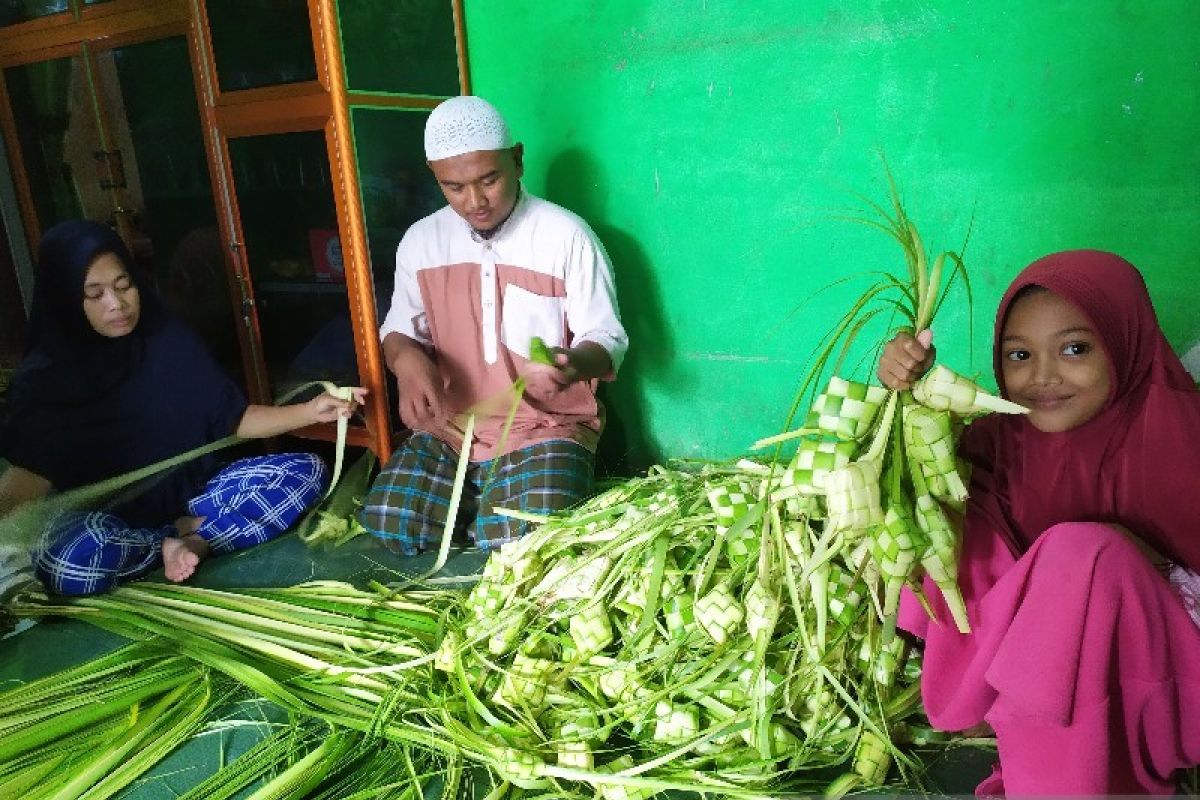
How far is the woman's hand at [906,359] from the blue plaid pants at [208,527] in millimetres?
2241

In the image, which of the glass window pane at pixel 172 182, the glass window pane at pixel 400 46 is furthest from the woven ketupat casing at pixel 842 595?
the glass window pane at pixel 172 182

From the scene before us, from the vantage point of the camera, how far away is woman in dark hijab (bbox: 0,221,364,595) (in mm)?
2475

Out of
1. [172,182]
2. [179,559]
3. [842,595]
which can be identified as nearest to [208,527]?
[179,559]

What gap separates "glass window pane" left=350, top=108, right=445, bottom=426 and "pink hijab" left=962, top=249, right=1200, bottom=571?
2247 mm

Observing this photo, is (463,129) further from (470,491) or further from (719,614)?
(719,614)

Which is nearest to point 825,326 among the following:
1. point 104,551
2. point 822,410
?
point 822,410

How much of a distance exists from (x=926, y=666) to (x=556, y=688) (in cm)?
76

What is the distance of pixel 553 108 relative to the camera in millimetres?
3029

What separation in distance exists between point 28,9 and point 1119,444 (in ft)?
13.6

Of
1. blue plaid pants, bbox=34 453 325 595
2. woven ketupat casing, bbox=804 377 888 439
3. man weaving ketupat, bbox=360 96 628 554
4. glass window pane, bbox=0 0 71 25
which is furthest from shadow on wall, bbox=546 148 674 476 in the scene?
glass window pane, bbox=0 0 71 25

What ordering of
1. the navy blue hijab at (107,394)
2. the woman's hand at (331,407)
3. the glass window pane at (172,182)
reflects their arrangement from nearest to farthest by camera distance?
the navy blue hijab at (107,394) → the woman's hand at (331,407) → the glass window pane at (172,182)

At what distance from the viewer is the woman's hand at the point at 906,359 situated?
144cm

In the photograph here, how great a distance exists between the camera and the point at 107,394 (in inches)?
104

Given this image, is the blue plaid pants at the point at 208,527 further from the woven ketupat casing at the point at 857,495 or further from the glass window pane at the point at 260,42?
the woven ketupat casing at the point at 857,495
